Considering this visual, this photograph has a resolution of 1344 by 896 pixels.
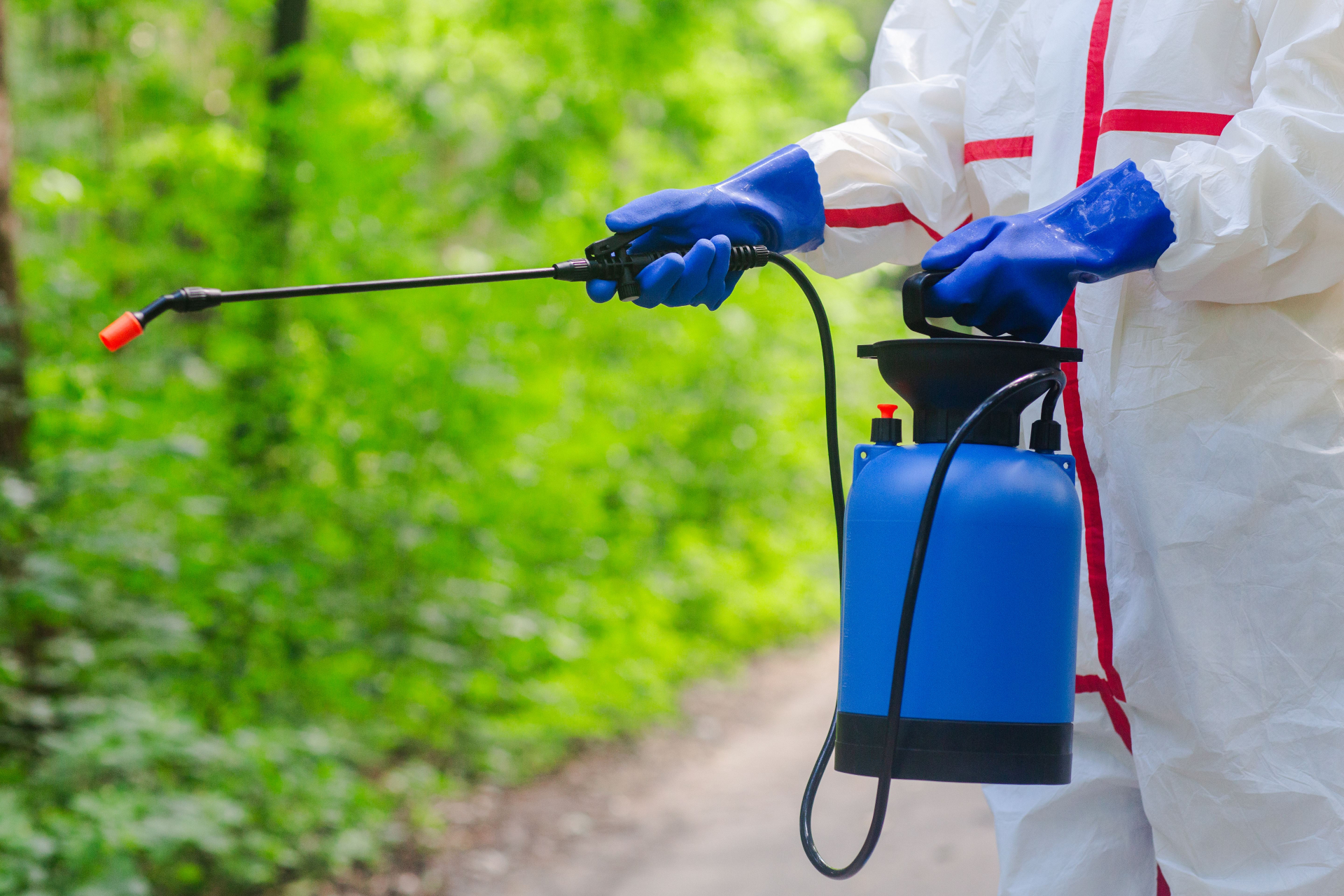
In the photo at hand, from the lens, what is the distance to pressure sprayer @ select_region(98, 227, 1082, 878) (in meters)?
1.10

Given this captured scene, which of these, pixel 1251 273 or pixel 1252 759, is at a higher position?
pixel 1251 273

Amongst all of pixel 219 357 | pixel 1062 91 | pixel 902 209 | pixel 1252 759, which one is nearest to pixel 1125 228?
pixel 1062 91

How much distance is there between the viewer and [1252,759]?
3.91ft

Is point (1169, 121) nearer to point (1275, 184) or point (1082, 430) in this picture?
point (1275, 184)

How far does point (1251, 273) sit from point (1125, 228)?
0.14 meters

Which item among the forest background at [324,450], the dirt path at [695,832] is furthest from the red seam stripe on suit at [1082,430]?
the forest background at [324,450]

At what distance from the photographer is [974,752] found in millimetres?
1103

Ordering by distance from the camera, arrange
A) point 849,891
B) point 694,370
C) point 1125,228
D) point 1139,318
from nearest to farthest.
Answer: point 1125,228
point 1139,318
point 849,891
point 694,370

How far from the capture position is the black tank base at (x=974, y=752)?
1.10 meters

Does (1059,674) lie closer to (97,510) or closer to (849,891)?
(849,891)

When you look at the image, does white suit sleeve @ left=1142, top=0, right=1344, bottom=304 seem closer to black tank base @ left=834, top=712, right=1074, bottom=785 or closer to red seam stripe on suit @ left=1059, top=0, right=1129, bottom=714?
red seam stripe on suit @ left=1059, top=0, right=1129, bottom=714

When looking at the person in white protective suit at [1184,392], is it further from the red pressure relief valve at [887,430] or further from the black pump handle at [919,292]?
the red pressure relief valve at [887,430]

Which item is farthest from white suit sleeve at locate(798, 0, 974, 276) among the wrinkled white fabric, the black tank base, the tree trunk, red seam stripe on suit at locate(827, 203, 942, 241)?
the tree trunk

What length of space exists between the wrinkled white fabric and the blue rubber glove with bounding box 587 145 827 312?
28 cm
